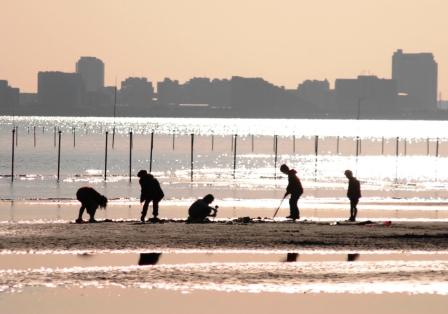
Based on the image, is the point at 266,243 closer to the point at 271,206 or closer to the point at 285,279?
the point at 285,279

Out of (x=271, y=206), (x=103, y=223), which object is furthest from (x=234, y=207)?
(x=103, y=223)

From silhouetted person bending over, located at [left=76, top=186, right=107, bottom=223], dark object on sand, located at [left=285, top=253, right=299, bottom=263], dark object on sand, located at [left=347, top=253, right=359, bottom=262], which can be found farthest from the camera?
silhouetted person bending over, located at [left=76, top=186, right=107, bottom=223]

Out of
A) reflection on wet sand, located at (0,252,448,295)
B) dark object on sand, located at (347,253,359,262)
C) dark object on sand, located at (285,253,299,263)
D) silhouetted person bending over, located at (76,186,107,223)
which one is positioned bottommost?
reflection on wet sand, located at (0,252,448,295)

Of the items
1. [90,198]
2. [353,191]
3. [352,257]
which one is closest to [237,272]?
[352,257]

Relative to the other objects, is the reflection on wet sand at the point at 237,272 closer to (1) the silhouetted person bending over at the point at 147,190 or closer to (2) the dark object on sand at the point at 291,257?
(2) the dark object on sand at the point at 291,257

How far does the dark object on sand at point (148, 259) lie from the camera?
26.8 meters

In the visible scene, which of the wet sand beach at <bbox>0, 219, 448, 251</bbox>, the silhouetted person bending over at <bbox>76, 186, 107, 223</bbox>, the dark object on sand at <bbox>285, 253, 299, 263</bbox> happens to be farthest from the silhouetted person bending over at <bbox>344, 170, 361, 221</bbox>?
the dark object on sand at <bbox>285, 253, 299, 263</bbox>

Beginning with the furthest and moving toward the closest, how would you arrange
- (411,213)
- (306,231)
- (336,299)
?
(411,213)
(306,231)
(336,299)

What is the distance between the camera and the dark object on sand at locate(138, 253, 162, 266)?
2676 cm

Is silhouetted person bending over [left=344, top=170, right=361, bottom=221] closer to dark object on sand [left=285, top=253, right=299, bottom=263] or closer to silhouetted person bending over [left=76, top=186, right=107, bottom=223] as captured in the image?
silhouetted person bending over [left=76, top=186, right=107, bottom=223]

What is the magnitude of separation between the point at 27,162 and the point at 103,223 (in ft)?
294

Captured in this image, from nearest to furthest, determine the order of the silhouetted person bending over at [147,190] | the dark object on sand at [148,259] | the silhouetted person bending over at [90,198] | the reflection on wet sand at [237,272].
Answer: the reflection on wet sand at [237,272]
the dark object on sand at [148,259]
the silhouetted person bending over at [90,198]
the silhouetted person bending over at [147,190]

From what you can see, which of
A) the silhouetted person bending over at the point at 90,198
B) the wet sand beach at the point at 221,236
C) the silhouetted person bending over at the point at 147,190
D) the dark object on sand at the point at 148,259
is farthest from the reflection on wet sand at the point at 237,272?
the silhouetted person bending over at the point at 147,190

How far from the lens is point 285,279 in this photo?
24.4 m
